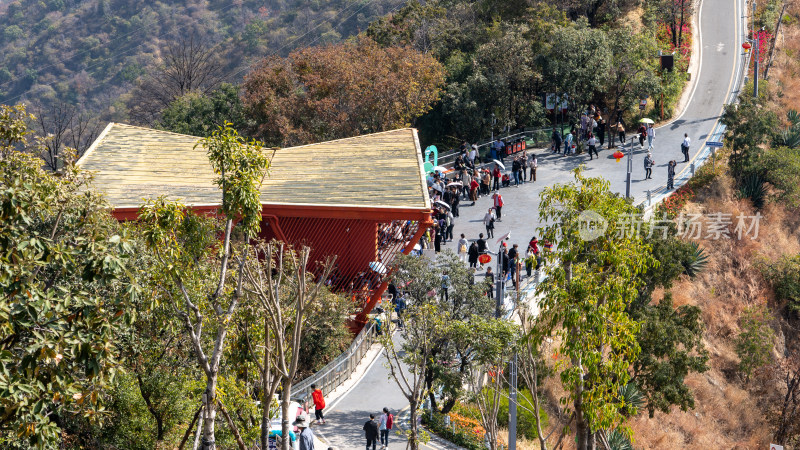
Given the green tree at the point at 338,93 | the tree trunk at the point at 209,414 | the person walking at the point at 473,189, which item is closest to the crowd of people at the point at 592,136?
the green tree at the point at 338,93

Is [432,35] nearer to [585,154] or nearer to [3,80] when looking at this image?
[585,154]

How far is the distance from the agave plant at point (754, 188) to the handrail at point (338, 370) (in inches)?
859

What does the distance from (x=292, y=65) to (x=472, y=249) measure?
17667 mm

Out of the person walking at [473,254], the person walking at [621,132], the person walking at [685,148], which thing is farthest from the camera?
the person walking at [621,132]

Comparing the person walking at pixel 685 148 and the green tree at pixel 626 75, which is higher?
the green tree at pixel 626 75

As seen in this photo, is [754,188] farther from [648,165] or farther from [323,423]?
[323,423]

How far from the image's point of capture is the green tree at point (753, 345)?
33625mm

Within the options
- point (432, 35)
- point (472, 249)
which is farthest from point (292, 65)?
point (472, 249)

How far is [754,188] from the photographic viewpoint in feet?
132

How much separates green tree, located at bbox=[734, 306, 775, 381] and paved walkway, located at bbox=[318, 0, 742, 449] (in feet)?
21.3

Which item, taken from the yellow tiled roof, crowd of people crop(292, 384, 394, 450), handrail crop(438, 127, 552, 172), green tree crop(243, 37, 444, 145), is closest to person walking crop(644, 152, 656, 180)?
handrail crop(438, 127, 552, 172)

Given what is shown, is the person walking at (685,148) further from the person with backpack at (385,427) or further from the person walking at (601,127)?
the person with backpack at (385,427)

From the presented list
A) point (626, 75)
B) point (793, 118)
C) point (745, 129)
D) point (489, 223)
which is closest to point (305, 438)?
point (489, 223)

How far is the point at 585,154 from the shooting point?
134ft
